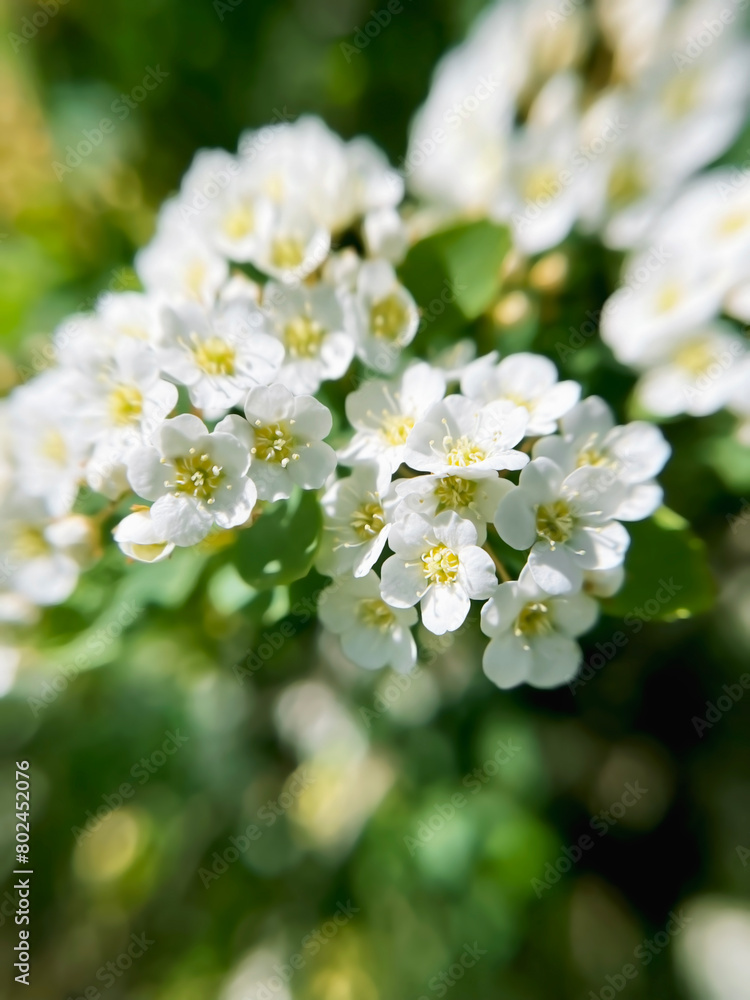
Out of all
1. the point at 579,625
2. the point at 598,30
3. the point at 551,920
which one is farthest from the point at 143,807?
the point at 598,30

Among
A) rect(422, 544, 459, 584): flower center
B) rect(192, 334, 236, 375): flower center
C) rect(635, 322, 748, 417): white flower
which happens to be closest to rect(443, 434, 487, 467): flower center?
rect(422, 544, 459, 584): flower center

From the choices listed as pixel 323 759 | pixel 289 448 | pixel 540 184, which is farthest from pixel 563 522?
pixel 323 759

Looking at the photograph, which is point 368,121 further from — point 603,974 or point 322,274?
point 603,974

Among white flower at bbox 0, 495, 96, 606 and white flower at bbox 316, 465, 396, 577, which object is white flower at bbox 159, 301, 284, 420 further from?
white flower at bbox 0, 495, 96, 606

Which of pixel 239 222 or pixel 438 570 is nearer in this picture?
pixel 438 570

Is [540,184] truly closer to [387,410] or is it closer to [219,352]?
[387,410]

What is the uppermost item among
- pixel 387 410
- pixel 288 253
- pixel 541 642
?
pixel 288 253

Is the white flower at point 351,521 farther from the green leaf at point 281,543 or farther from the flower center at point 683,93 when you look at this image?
the flower center at point 683,93
